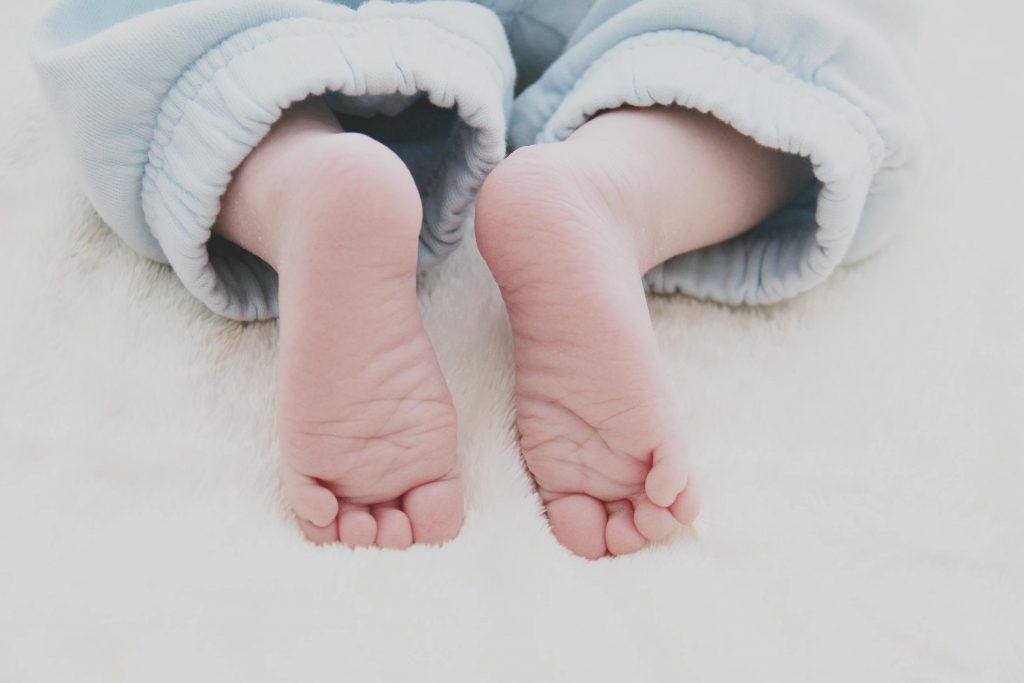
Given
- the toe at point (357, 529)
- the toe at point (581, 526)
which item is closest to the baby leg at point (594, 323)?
the toe at point (581, 526)

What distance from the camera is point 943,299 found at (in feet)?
2.63

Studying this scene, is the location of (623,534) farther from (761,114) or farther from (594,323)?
(761,114)

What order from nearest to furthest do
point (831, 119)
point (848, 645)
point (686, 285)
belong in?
point (848, 645), point (831, 119), point (686, 285)

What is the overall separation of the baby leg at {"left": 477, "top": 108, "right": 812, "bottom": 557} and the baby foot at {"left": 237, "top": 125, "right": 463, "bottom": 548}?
0.06 meters

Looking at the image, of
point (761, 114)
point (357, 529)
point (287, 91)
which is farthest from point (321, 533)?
point (761, 114)

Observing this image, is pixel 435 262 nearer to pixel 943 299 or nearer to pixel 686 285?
pixel 686 285

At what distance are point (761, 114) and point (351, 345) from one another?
32 centimetres

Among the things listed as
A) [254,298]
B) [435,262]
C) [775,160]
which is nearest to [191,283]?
[254,298]

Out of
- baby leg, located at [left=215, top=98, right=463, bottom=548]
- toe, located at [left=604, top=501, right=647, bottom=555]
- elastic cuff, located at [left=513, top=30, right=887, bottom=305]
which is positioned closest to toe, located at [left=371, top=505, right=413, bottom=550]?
baby leg, located at [left=215, top=98, right=463, bottom=548]

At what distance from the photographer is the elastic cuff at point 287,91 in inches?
23.8

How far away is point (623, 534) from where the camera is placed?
62 centimetres

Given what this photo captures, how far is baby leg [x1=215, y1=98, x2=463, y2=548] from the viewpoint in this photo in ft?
1.78

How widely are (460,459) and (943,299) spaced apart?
42 centimetres

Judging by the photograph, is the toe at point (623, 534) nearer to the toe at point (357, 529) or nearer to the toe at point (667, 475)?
the toe at point (667, 475)
